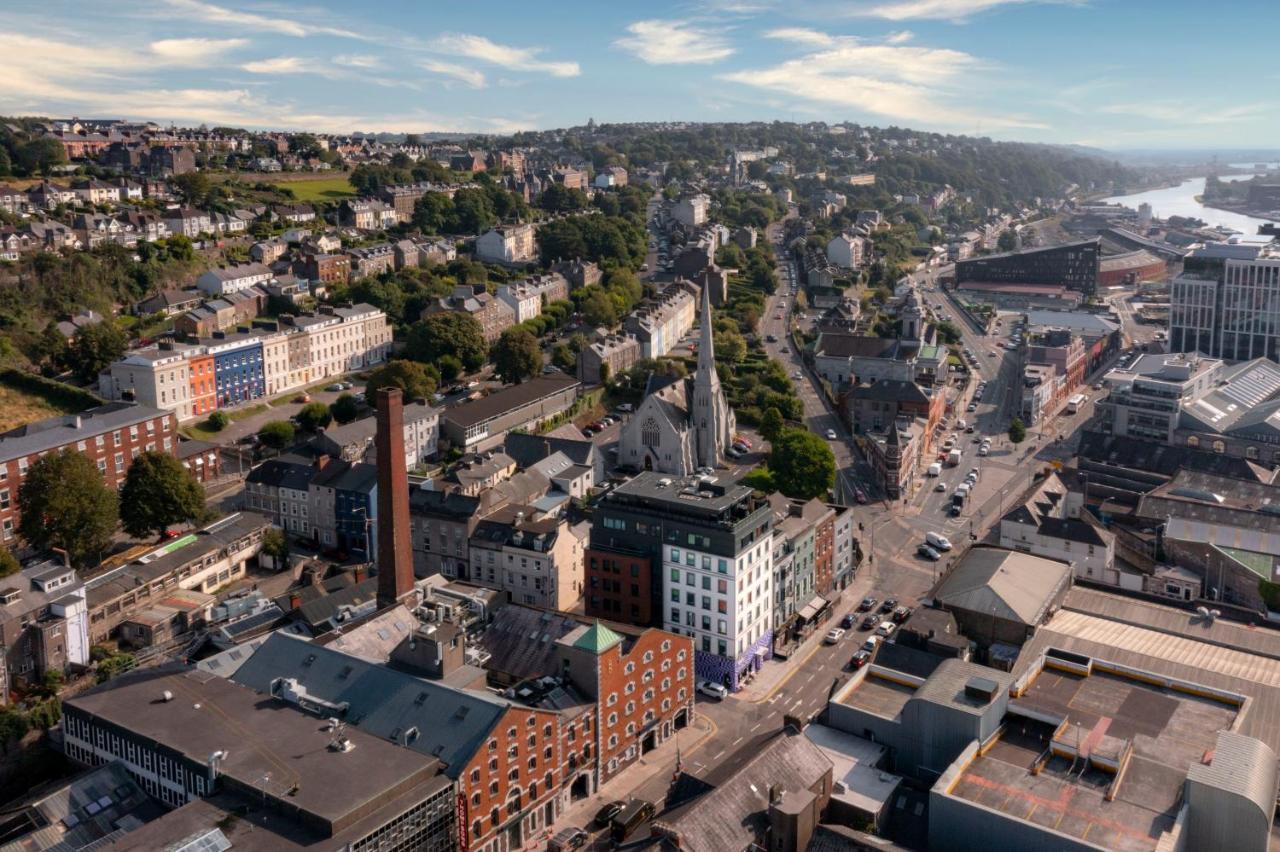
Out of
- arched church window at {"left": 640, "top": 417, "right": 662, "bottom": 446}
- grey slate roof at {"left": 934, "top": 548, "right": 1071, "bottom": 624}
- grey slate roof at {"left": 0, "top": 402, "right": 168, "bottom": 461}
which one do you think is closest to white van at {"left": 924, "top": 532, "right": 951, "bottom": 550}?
grey slate roof at {"left": 934, "top": 548, "right": 1071, "bottom": 624}

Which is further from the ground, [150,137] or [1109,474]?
[150,137]

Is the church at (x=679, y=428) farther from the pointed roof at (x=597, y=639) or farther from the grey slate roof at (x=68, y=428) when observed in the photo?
the pointed roof at (x=597, y=639)

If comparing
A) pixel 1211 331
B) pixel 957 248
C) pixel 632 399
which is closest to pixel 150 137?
pixel 632 399

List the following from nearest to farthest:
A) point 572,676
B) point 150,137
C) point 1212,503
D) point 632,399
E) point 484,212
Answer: point 572,676 → point 1212,503 → point 632,399 → point 484,212 → point 150,137

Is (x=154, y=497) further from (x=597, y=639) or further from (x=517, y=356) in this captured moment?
(x=517, y=356)

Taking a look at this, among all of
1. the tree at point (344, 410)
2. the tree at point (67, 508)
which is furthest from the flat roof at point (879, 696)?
the tree at point (344, 410)

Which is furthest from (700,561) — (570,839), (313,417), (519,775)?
(313,417)

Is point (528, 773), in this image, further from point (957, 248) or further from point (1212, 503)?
point (957, 248)
